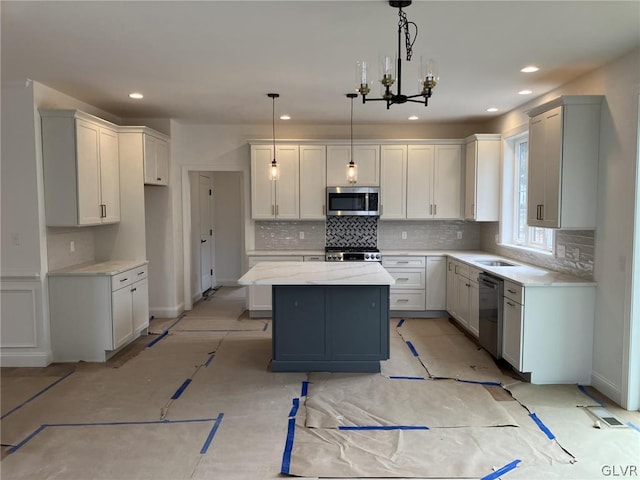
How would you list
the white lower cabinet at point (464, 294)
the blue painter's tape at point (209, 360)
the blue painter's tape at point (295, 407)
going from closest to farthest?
the blue painter's tape at point (295, 407) → the blue painter's tape at point (209, 360) → the white lower cabinet at point (464, 294)

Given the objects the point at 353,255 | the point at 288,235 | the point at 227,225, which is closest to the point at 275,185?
the point at 288,235

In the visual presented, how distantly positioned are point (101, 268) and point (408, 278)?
12.6ft

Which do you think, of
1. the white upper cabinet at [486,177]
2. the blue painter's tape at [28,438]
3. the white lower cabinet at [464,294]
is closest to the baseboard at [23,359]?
the blue painter's tape at [28,438]

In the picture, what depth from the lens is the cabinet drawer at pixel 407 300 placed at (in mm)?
6215

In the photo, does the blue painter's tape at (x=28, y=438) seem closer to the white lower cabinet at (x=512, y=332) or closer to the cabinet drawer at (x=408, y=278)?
the white lower cabinet at (x=512, y=332)

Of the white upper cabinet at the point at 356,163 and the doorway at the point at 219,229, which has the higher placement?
the white upper cabinet at the point at 356,163

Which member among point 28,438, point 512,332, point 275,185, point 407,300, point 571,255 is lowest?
point 28,438

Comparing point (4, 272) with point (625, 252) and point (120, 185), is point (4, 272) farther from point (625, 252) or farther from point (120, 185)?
point (625, 252)

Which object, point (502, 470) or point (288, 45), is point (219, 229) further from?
point (502, 470)

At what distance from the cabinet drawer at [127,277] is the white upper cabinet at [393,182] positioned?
3277mm

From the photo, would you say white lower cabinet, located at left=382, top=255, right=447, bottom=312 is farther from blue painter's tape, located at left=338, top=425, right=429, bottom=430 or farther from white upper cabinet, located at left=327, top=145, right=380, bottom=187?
blue painter's tape, located at left=338, top=425, right=429, bottom=430

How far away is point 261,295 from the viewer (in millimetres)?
6203

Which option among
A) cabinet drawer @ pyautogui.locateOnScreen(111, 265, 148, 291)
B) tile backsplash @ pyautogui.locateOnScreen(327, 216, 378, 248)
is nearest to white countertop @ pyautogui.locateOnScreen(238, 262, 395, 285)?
cabinet drawer @ pyautogui.locateOnScreen(111, 265, 148, 291)

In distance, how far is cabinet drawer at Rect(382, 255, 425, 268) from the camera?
6164 millimetres
